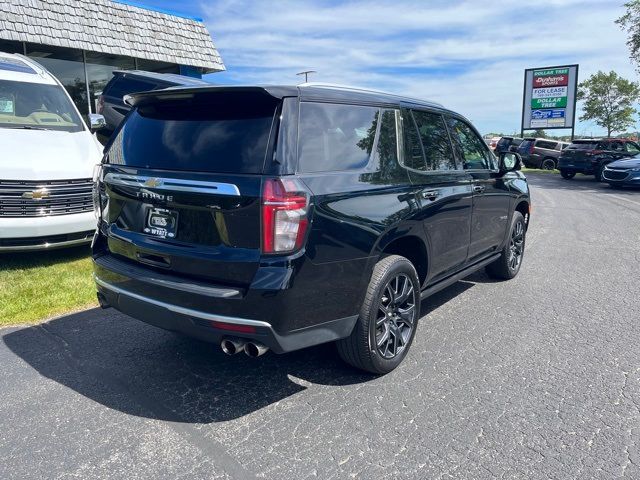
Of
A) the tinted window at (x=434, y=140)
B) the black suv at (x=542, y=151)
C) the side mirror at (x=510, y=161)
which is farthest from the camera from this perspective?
the black suv at (x=542, y=151)

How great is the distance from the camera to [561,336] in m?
4.31

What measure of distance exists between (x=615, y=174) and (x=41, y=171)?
17.7 m

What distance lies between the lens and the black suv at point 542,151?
91.7 ft

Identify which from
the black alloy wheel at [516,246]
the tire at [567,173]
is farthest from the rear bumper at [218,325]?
the tire at [567,173]

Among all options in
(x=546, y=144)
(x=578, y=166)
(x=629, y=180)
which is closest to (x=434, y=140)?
(x=629, y=180)

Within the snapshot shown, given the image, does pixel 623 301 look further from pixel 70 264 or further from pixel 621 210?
pixel 621 210

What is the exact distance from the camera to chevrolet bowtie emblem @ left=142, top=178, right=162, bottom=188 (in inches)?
123

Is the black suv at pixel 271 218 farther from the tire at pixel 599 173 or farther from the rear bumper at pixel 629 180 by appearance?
the tire at pixel 599 173

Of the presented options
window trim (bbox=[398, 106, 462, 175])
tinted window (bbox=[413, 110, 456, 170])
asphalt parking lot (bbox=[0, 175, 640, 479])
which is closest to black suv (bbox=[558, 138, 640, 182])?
asphalt parking lot (bbox=[0, 175, 640, 479])

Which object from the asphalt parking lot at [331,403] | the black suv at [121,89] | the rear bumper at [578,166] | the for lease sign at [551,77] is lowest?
the asphalt parking lot at [331,403]

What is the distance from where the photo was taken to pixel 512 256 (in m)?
5.99

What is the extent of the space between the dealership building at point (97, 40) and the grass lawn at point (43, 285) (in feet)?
25.1

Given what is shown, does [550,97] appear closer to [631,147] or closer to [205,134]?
[631,147]

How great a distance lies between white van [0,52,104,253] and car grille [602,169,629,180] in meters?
16.8
